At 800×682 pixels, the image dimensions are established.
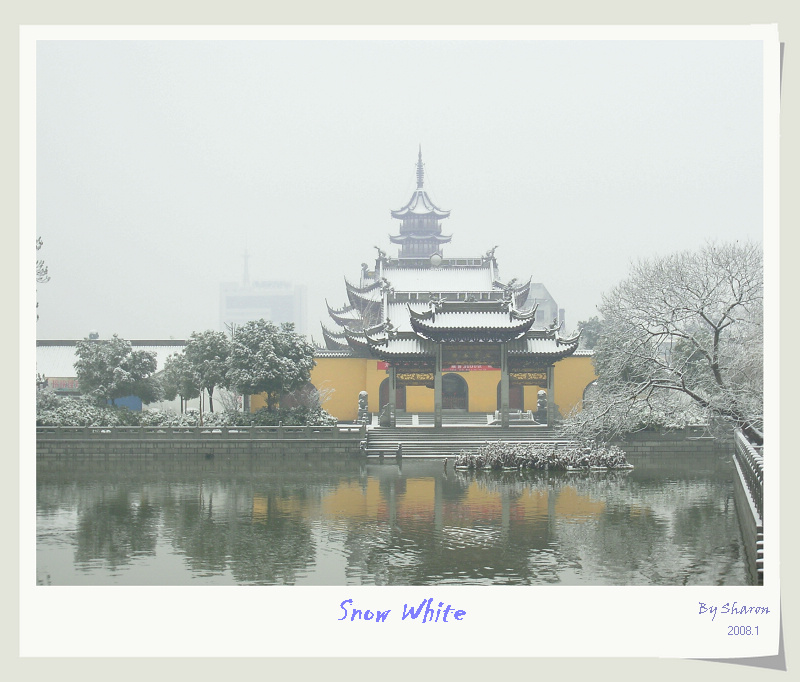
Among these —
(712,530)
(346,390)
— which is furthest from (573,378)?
(712,530)

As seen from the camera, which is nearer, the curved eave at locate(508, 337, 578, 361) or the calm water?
the calm water

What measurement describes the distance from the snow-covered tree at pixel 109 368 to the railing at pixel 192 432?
3109 mm

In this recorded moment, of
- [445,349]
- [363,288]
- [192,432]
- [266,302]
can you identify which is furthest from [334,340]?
[266,302]

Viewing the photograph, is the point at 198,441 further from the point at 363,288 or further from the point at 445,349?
the point at 363,288

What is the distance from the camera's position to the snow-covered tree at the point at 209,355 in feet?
73.5

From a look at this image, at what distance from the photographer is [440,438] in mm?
21516

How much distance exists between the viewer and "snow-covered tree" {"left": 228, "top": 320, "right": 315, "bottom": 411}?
21734 millimetres

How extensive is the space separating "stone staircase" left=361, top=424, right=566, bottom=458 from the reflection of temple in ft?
1.92

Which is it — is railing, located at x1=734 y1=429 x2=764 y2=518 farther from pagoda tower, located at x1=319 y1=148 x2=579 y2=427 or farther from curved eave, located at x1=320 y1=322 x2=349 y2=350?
curved eave, located at x1=320 y1=322 x2=349 y2=350

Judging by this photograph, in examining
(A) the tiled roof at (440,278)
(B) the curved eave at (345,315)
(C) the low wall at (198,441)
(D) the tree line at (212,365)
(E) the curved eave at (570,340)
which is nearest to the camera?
(C) the low wall at (198,441)

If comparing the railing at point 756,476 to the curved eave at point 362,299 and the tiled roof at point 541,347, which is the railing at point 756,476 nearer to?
the tiled roof at point 541,347

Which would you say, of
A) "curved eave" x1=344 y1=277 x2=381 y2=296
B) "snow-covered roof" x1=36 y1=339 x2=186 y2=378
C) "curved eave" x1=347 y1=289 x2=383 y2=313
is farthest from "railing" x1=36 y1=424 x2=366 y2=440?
"curved eave" x1=344 y1=277 x2=381 y2=296

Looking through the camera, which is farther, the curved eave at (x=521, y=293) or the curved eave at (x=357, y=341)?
the curved eave at (x=521, y=293)

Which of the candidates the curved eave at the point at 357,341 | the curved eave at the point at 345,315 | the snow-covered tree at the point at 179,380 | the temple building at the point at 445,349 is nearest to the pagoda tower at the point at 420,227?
the temple building at the point at 445,349
